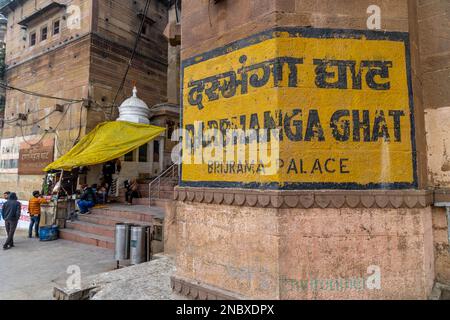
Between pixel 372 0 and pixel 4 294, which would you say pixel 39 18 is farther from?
pixel 372 0

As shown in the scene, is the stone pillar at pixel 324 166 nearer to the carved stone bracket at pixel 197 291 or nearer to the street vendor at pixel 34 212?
the carved stone bracket at pixel 197 291

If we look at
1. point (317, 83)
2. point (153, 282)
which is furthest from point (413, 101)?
point (153, 282)

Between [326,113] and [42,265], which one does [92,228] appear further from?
[326,113]

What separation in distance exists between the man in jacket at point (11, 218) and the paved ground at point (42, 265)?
0.30 metres

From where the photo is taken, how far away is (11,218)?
9.98 metres

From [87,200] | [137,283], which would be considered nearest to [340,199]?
[137,283]

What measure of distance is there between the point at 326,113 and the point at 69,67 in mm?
16027

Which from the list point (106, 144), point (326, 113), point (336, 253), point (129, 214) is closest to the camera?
point (336, 253)

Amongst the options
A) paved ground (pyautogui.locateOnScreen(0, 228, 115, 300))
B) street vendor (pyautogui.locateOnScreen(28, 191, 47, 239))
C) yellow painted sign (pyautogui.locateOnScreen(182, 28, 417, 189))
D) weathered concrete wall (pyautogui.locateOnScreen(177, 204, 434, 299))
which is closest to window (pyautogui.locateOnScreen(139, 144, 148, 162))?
street vendor (pyautogui.locateOnScreen(28, 191, 47, 239))

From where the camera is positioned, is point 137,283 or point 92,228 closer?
point 137,283

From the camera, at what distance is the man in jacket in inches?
381

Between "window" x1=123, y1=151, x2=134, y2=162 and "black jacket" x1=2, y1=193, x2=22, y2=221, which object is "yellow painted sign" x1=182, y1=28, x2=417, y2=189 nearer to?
"black jacket" x1=2, y1=193, x2=22, y2=221

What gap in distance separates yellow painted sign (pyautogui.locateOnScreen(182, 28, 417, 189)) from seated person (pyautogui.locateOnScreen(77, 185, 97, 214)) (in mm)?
10454

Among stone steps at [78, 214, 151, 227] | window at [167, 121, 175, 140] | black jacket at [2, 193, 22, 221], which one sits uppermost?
window at [167, 121, 175, 140]
